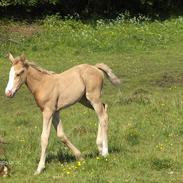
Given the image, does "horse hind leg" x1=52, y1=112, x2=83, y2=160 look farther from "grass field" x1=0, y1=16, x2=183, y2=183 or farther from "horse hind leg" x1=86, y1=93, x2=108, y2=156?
"horse hind leg" x1=86, y1=93, x2=108, y2=156

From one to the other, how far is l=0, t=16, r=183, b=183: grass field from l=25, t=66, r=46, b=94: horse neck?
1.35 meters

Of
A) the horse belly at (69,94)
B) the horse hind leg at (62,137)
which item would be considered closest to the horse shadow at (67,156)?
the horse hind leg at (62,137)

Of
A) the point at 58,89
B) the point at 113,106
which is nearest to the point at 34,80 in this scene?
the point at 58,89

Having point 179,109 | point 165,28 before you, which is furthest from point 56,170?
point 165,28

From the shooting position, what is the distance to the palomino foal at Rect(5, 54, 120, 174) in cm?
1031

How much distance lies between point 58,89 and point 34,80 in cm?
47

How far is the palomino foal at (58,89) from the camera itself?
406 inches

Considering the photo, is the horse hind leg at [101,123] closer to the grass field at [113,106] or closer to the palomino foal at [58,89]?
the palomino foal at [58,89]

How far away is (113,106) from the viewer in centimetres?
1652

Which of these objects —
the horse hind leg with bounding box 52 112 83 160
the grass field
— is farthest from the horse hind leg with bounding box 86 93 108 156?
the horse hind leg with bounding box 52 112 83 160

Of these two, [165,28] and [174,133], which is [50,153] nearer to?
[174,133]

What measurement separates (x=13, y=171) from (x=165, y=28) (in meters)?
21.8

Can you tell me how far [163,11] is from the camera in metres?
35.2

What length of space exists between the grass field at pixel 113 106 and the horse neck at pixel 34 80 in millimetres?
1345
